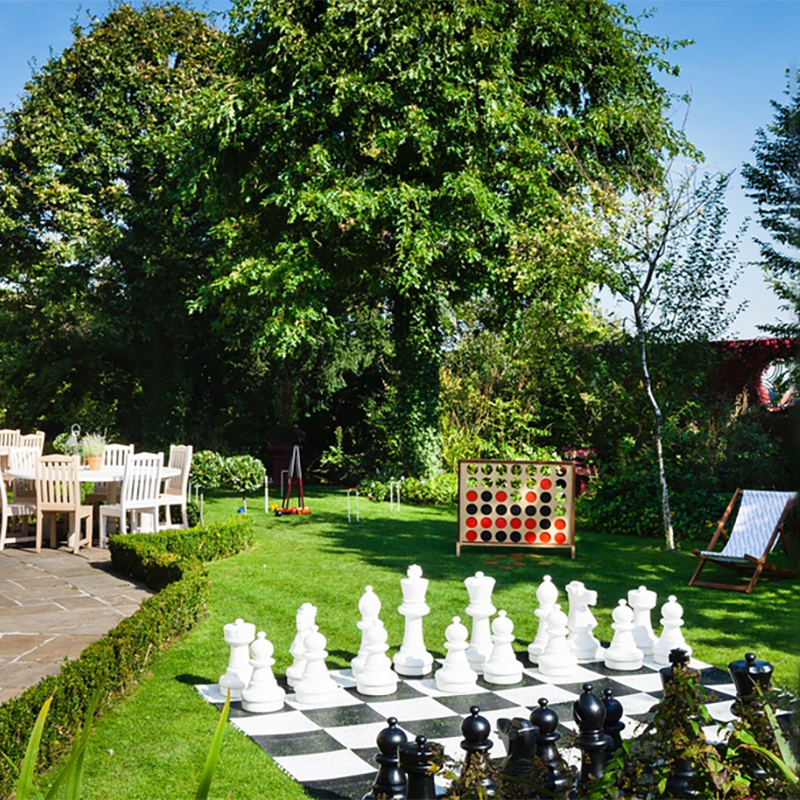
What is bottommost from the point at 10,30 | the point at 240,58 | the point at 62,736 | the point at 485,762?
the point at 62,736

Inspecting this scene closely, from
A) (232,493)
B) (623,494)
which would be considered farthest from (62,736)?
(232,493)

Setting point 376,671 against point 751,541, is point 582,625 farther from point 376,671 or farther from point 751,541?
point 751,541

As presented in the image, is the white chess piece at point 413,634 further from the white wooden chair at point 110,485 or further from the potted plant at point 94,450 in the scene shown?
the potted plant at point 94,450

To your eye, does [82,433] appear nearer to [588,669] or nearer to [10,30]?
[588,669]

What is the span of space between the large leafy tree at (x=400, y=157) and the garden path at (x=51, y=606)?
6.51 m

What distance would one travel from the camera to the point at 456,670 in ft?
18.4

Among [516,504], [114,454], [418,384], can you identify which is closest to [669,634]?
[516,504]

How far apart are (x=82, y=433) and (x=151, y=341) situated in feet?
9.50

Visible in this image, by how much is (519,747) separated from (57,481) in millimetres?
9042

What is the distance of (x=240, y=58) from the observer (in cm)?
1798

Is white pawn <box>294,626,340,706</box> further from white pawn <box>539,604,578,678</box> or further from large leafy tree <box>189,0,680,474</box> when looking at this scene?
large leafy tree <box>189,0,680,474</box>

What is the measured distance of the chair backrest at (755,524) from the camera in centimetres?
892

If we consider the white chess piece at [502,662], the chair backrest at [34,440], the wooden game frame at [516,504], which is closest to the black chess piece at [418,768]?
the white chess piece at [502,662]

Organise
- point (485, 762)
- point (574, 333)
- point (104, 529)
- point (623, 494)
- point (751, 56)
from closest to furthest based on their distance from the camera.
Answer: point (751, 56) < point (485, 762) < point (104, 529) < point (623, 494) < point (574, 333)
